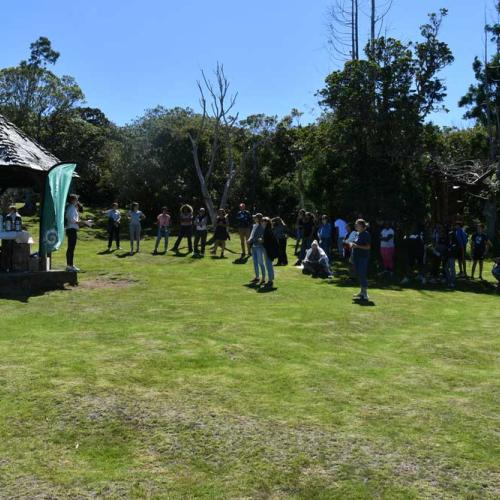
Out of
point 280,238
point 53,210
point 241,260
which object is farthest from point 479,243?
point 53,210

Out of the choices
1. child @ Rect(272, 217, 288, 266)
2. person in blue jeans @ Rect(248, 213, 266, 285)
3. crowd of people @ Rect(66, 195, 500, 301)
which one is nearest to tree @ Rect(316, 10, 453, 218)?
crowd of people @ Rect(66, 195, 500, 301)

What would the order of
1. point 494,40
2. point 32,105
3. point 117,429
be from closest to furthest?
point 117,429 < point 494,40 < point 32,105

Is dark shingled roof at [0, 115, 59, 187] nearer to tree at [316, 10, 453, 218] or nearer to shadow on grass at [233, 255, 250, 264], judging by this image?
shadow on grass at [233, 255, 250, 264]

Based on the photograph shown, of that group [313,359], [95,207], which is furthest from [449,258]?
[95,207]

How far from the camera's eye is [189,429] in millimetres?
4961

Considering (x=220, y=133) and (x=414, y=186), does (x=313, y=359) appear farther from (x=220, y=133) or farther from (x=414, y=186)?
(x=220, y=133)

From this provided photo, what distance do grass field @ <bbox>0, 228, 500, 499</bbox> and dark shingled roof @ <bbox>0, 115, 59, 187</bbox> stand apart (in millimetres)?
2880

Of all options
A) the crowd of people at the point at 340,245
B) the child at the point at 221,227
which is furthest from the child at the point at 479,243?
the child at the point at 221,227

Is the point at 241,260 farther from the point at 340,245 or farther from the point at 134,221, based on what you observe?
the point at 340,245

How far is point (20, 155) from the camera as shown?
38.5 feet

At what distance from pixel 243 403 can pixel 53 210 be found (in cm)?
815

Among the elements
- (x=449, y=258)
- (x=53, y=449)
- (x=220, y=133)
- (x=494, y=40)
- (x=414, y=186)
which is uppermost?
(x=494, y=40)

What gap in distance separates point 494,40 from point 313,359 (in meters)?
22.7

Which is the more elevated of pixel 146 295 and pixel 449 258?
pixel 449 258
